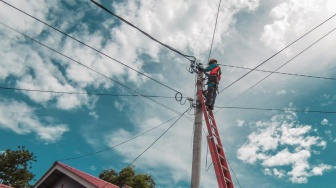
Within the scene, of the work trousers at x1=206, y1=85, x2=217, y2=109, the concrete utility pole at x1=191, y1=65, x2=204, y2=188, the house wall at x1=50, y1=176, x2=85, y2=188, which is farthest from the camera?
the house wall at x1=50, y1=176, x2=85, y2=188

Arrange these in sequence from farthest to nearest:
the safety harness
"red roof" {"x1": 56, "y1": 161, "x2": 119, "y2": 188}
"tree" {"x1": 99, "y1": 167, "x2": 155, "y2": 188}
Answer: "tree" {"x1": 99, "y1": 167, "x2": 155, "y2": 188}
"red roof" {"x1": 56, "y1": 161, "x2": 119, "y2": 188}
the safety harness

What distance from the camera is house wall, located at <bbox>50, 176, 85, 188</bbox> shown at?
48.6ft

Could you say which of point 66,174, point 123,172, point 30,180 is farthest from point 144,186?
point 66,174

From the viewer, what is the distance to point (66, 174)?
14.8 metres

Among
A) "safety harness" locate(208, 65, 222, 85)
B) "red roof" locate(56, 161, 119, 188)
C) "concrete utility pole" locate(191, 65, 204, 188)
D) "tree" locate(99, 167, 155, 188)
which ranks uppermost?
"tree" locate(99, 167, 155, 188)

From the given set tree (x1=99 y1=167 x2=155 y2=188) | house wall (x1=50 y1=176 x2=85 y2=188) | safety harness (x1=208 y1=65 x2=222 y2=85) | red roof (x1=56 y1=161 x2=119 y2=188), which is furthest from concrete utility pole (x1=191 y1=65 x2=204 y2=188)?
tree (x1=99 y1=167 x2=155 y2=188)

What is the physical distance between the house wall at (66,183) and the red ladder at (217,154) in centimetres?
910

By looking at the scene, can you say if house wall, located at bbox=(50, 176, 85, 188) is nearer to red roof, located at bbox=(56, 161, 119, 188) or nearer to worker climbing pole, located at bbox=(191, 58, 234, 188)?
red roof, located at bbox=(56, 161, 119, 188)

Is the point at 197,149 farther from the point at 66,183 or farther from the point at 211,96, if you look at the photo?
the point at 66,183

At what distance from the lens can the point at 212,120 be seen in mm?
8391

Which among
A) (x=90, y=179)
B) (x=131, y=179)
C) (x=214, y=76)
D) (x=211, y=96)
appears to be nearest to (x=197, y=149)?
(x=211, y=96)

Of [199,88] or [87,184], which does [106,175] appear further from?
[199,88]

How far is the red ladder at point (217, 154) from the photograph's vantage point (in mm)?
6846

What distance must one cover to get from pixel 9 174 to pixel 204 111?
141ft
